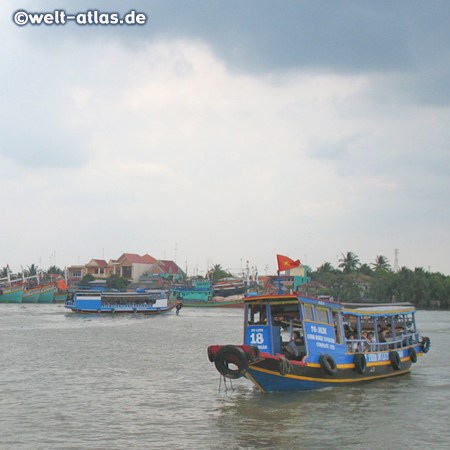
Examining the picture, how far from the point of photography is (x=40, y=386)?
708 inches

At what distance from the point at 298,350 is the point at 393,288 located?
84.4 m

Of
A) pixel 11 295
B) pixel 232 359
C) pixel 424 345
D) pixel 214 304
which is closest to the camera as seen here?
pixel 232 359

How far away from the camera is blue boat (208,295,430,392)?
579 inches

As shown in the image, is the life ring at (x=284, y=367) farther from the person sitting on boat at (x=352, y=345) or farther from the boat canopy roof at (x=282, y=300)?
the person sitting on boat at (x=352, y=345)

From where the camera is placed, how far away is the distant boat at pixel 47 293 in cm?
9750

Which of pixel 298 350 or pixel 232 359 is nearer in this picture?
pixel 232 359

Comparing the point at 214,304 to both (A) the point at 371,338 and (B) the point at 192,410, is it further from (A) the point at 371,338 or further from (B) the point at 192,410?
(B) the point at 192,410

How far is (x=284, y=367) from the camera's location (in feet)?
48.2

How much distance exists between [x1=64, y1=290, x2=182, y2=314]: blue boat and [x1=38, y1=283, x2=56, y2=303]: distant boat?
32165 mm

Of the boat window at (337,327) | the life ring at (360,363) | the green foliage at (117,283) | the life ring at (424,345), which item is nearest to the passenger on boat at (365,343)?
the life ring at (360,363)

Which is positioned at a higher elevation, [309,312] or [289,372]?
[309,312]

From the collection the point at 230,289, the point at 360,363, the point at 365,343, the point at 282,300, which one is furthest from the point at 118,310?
the point at 282,300

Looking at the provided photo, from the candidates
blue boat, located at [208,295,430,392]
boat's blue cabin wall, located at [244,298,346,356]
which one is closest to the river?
blue boat, located at [208,295,430,392]

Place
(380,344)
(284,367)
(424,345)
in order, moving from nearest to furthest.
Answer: (284,367), (380,344), (424,345)
